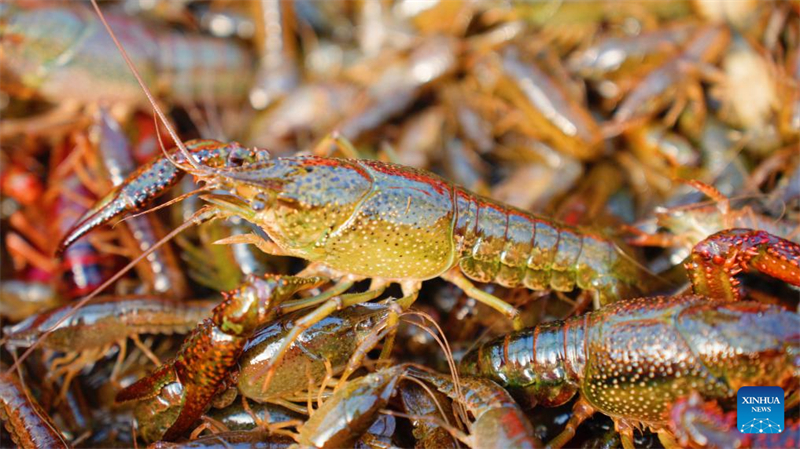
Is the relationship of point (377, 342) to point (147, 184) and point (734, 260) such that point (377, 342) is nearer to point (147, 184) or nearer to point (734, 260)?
point (147, 184)

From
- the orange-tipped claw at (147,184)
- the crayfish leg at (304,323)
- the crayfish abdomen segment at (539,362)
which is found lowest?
the crayfish abdomen segment at (539,362)

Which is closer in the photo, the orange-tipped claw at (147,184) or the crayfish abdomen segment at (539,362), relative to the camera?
the crayfish abdomen segment at (539,362)

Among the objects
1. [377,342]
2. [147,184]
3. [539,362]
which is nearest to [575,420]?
[539,362]

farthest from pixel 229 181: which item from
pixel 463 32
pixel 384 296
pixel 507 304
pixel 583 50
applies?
pixel 583 50

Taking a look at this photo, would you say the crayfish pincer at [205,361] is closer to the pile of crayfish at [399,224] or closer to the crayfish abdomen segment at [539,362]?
the pile of crayfish at [399,224]

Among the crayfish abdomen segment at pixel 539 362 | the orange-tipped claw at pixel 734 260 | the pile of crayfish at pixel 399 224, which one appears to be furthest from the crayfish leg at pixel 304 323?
the orange-tipped claw at pixel 734 260

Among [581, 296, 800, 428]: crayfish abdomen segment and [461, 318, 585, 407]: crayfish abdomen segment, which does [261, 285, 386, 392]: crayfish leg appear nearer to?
[461, 318, 585, 407]: crayfish abdomen segment

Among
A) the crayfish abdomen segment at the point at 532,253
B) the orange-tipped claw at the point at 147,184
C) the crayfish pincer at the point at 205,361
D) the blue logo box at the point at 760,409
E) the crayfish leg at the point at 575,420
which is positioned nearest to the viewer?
the blue logo box at the point at 760,409

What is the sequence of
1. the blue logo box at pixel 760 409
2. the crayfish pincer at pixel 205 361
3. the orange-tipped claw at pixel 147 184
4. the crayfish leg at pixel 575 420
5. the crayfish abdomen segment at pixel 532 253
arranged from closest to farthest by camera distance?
the blue logo box at pixel 760 409
the crayfish pincer at pixel 205 361
the crayfish leg at pixel 575 420
the orange-tipped claw at pixel 147 184
the crayfish abdomen segment at pixel 532 253
